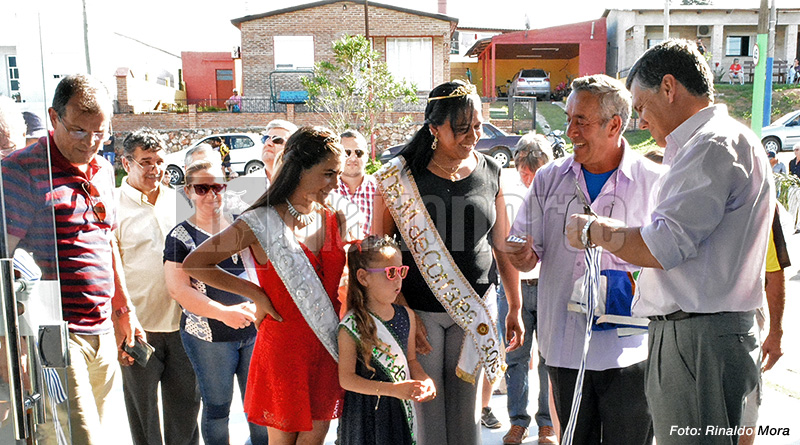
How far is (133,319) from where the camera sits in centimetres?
299

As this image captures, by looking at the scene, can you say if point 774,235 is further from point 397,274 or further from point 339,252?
point 339,252

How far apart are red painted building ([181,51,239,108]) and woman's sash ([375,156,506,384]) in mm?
32518

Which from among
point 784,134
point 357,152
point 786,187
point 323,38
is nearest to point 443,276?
point 357,152

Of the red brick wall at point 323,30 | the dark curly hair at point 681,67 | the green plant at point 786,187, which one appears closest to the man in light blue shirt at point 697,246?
the dark curly hair at point 681,67

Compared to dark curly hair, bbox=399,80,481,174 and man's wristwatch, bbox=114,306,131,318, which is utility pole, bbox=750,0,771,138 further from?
man's wristwatch, bbox=114,306,131,318

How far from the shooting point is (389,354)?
2521 mm

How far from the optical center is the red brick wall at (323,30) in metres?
24.9

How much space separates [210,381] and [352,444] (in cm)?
93

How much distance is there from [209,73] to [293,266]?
33.9 meters

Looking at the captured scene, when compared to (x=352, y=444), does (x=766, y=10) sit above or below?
above

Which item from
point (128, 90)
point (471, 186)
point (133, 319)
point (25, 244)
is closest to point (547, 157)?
point (471, 186)

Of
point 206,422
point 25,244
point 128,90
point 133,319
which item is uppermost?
point 128,90

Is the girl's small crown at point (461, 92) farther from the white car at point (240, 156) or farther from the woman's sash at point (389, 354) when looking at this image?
the white car at point (240, 156)

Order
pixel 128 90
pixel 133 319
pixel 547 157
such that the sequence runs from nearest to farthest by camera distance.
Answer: pixel 133 319 → pixel 547 157 → pixel 128 90
